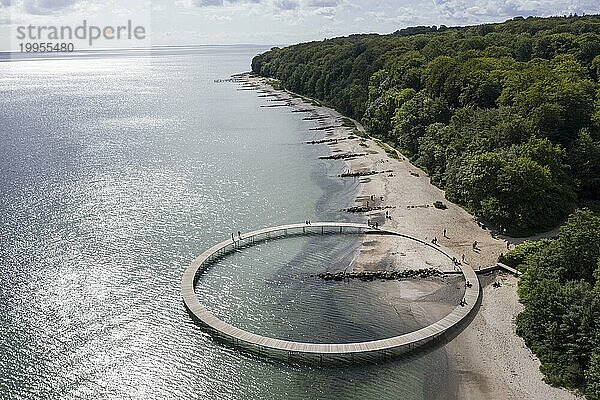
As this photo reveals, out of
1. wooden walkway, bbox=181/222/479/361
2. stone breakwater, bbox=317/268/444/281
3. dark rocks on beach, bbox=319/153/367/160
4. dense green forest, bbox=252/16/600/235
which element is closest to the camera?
wooden walkway, bbox=181/222/479/361

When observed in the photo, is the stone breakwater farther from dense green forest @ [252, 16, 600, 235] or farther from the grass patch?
the grass patch

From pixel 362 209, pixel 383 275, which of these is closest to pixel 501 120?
pixel 362 209

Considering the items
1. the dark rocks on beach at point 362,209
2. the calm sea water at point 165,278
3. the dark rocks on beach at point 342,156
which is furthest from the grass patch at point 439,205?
the dark rocks on beach at point 342,156

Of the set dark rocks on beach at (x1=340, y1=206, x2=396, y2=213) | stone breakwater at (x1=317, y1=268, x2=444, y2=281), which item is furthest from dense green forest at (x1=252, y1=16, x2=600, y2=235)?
stone breakwater at (x1=317, y1=268, x2=444, y2=281)

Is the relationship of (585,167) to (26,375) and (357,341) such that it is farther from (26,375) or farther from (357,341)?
(26,375)

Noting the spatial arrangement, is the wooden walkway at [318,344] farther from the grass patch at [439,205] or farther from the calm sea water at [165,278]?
the grass patch at [439,205]

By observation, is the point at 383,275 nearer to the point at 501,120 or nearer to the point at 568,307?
the point at 568,307

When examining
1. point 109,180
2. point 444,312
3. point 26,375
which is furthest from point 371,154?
point 26,375
